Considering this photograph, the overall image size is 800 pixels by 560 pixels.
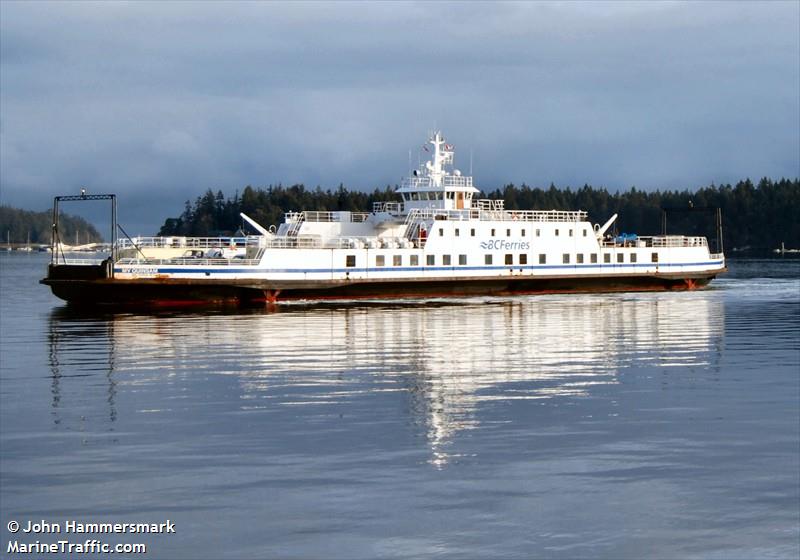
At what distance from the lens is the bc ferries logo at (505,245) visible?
61.6 meters

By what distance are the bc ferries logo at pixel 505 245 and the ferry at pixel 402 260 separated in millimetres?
58

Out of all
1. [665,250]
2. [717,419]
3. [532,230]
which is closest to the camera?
[717,419]

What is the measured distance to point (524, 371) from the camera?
29688 mm

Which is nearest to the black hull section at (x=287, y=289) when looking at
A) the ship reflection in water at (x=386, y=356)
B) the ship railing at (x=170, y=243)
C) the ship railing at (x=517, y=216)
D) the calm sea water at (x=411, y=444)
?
the ship reflection in water at (x=386, y=356)

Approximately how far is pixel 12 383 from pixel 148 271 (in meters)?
26.1

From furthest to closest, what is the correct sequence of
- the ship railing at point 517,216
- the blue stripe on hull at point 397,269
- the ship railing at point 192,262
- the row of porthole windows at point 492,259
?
the ship railing at point 517,216
the row of porthole windows at point 492,259
the ship railing at point 192,262
the blue stripe on hull at point 397,269

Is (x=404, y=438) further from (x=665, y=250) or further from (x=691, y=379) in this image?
(x=665, y=250)

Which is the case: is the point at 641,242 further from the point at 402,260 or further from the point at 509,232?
the point at 402,260

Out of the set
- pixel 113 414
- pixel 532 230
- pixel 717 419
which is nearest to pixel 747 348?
pixel 717 419

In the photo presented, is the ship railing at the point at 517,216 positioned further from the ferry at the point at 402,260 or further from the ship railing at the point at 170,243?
the ship railing at the point at 170,243

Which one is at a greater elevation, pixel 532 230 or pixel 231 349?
pixel 532 230

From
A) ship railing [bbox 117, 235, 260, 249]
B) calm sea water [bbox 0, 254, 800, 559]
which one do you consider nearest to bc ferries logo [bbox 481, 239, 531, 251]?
ship railing [bbox 117, 235, 260, 249]

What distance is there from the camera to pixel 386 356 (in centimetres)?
3294

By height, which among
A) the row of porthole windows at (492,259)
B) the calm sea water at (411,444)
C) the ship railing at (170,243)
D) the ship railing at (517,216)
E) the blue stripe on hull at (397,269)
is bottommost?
the calm sea water at (411,444)
